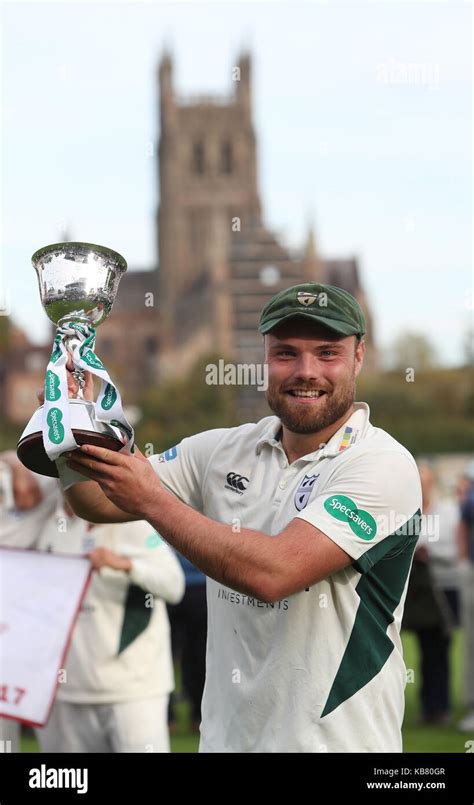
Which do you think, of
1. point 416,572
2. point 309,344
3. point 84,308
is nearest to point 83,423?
point 84,308

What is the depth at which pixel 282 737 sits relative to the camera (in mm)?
3510

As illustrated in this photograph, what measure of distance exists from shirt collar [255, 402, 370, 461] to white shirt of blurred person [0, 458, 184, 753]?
9.33 ft

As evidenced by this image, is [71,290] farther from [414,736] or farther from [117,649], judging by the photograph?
[414,736]

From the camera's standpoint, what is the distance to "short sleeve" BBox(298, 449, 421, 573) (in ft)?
11.3

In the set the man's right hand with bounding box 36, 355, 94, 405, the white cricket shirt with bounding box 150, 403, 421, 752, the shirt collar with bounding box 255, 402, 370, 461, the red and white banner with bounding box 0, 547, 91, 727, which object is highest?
the man's right hand with bounding box 36, 355, 94, 405

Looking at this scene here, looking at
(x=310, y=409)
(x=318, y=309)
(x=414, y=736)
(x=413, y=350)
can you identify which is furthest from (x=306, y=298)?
(x=413, y=350)

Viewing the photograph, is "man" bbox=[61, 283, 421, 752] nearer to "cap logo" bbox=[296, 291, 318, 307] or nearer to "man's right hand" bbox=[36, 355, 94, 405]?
"cap logo" bbox=[296, 291, 318, 307]

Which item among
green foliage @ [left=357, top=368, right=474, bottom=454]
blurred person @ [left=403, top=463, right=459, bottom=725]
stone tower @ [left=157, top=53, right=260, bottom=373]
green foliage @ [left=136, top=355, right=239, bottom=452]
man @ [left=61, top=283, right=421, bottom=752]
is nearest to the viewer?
man @ [left=61, top=283, right=421, bottom=752]

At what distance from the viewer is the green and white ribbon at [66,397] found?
3221 millimetres

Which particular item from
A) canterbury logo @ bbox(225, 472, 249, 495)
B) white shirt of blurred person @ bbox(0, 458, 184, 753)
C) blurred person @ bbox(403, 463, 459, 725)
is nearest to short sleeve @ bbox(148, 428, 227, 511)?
canterbury logo @ bbox(225, 472, 249, 495)

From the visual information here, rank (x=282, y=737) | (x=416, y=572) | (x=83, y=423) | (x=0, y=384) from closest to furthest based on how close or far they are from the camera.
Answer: (x=83, y=423), (x=282, y=737), (x=416, y=572), (x=0, y=384)

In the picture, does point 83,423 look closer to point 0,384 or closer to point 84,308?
point 84,308

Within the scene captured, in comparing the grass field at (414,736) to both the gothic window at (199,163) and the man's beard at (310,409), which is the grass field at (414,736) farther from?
the gothic window at (199,163)
